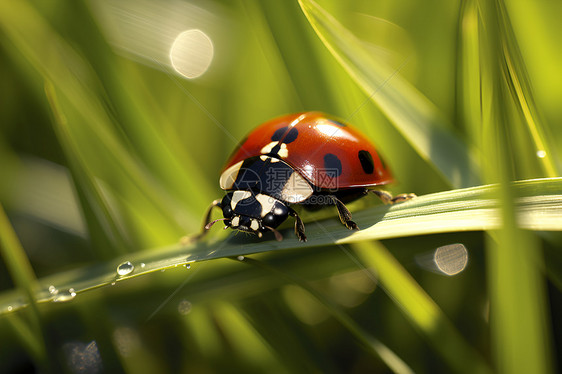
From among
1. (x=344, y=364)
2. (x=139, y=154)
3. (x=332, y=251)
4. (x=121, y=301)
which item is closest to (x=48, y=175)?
(x=139, y=154)

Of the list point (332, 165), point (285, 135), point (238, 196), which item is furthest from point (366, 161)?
point (238, 196)

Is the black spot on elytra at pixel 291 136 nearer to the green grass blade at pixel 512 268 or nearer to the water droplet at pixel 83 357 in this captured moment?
the green grass blade at pixel 512 268

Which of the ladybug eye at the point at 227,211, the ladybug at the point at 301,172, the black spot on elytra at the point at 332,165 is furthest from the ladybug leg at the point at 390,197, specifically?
the ladybug eye at the point at 227,211

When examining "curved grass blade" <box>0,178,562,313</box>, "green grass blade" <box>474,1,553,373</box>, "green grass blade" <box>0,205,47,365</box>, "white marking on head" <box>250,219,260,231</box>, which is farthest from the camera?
"white marking on head" <box>250,219,260,231</box>

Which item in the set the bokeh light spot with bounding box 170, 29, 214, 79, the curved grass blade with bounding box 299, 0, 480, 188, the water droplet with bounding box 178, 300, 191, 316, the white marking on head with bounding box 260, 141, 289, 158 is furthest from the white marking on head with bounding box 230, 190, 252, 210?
the bokeh light spot with bounding box 170, 29, 214, 79

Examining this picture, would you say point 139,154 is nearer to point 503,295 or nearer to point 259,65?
point 259,65

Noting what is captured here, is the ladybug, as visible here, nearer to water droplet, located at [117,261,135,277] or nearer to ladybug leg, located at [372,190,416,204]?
ladybug leg, located at [372,190,416,204]
